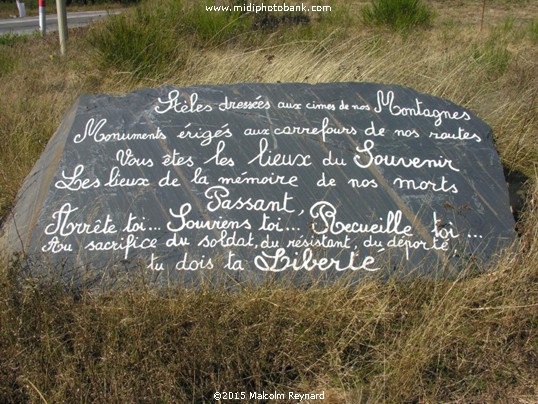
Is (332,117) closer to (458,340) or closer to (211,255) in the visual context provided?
(211,255)

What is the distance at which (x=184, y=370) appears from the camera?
2668 millimetres

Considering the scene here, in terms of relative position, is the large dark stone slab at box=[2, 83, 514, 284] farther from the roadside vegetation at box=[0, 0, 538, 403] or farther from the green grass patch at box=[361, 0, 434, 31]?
the green grass patch at box=[361, 0, 434, 31]

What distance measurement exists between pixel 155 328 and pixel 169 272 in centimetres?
43

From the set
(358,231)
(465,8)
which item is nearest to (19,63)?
(358,231)

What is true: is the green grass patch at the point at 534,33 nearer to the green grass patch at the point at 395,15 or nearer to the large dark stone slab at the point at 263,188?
the green grass patch at the point at 395,15

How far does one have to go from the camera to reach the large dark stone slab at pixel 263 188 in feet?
10.6

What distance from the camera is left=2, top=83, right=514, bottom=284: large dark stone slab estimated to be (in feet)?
10.6

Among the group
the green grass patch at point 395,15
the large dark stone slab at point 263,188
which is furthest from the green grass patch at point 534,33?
the large dark stone slab at point 263,188

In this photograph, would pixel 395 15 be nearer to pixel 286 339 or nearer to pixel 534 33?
pixel 534 33

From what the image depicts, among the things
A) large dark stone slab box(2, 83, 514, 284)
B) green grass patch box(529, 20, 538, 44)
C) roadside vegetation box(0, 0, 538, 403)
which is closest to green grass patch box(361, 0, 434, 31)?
green grass patch box(529, 20, 538, 44)

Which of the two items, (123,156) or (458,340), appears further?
(123,156)

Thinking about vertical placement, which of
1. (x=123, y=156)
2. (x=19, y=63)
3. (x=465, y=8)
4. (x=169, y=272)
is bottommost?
(x=465, y=8)

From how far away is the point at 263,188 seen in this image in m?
3.53

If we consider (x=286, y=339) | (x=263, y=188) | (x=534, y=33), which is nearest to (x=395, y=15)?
(x=534, y=33)
